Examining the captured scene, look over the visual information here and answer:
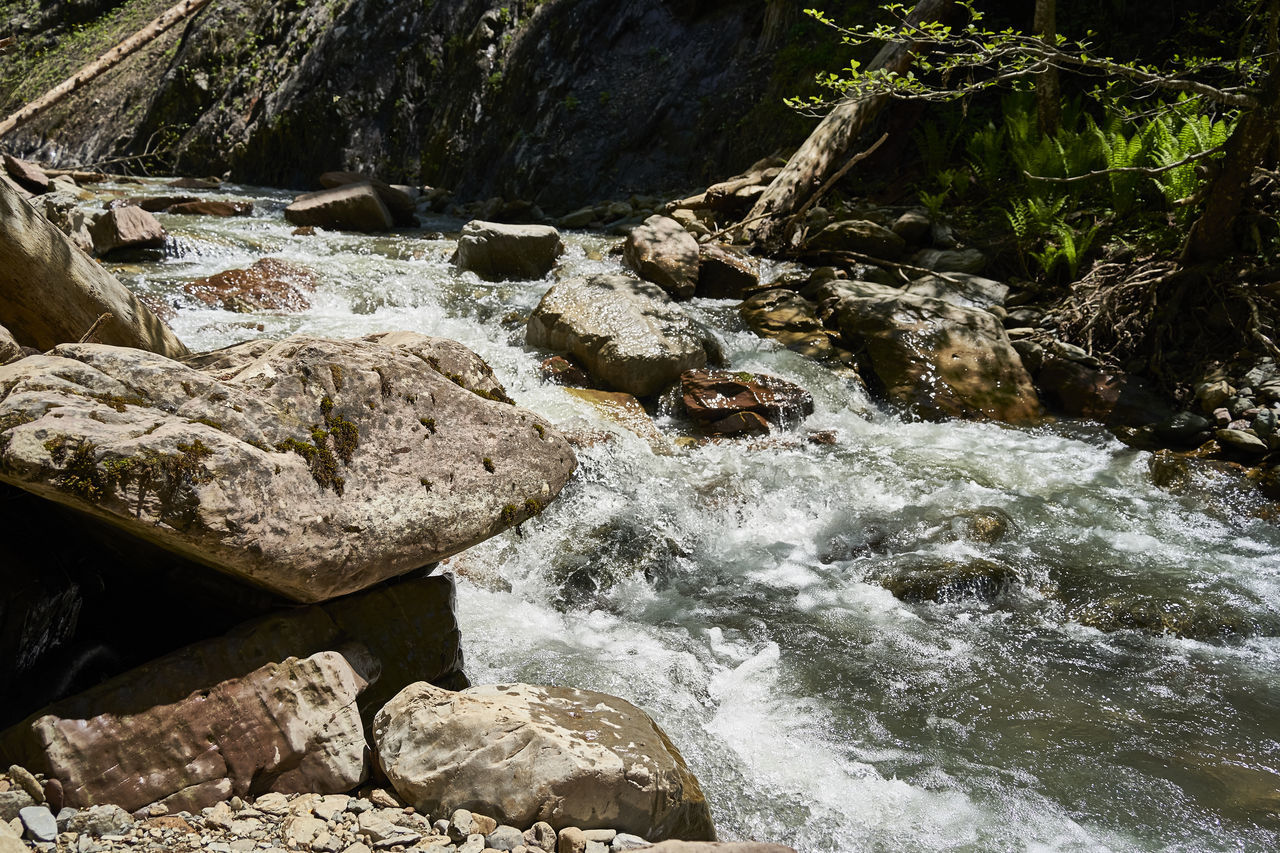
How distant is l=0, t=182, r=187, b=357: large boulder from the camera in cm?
338

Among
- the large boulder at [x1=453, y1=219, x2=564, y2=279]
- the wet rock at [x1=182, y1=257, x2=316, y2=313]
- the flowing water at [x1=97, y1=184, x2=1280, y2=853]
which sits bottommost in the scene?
the flowing water at [x1=97, y1=184, x2=1280, y2=853]

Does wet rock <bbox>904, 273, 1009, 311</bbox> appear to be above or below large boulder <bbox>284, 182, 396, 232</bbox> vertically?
above

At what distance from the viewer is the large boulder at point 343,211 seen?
11.4 metres

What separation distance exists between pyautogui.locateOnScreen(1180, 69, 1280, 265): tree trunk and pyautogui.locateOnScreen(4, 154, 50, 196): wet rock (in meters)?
13.3

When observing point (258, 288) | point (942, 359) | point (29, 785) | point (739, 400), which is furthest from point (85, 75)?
point (942, 359)

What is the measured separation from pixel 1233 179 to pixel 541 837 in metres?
Result: 7.58

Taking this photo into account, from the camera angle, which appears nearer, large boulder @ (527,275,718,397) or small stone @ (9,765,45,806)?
small stone @ (9,765,45,806)

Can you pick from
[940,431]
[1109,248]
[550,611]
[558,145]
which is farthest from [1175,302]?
[558,145]

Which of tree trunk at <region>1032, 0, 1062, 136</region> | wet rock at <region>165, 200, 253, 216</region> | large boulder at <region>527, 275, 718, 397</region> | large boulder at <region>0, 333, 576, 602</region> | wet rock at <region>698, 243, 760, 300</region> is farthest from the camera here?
wet rock at <region>165, 200, 253, 216</region>

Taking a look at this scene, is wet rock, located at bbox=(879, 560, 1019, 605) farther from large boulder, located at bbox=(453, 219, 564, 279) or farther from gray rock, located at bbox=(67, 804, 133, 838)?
large boulder, located at bbox=(453, 219, 564, 279)

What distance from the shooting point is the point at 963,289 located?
8.60 meters

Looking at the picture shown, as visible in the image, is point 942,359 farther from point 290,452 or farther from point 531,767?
point 290,452

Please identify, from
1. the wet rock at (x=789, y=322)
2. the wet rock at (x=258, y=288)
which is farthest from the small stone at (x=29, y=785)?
the wet rock at (x=789, y=322)

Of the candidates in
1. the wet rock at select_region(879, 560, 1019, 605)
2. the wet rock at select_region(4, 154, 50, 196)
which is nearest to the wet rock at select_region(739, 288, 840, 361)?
the wet rock at select_region(879, 560, 1019, 605)
